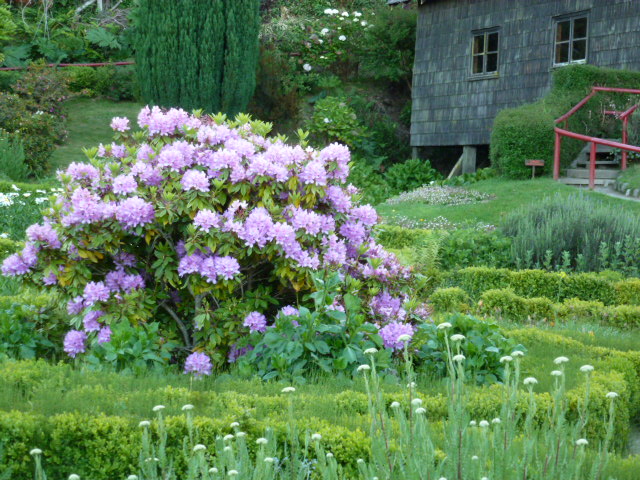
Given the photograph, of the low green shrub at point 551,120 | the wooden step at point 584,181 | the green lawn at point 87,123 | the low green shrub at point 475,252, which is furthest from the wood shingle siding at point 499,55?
the low green shrub at point 475,252

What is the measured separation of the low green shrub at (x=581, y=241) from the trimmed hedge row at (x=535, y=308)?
5.39ft

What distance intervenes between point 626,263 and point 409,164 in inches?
430

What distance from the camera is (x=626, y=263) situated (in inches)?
353

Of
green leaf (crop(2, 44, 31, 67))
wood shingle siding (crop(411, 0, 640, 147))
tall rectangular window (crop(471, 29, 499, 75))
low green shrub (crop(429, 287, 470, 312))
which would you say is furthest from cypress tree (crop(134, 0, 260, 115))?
low green shrub (crop(429, 287, 470, 312))

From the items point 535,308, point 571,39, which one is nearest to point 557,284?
point 535,308

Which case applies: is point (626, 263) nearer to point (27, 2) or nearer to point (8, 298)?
point (8, 298)

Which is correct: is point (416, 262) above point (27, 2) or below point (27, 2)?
below

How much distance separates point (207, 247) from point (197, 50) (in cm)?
1453

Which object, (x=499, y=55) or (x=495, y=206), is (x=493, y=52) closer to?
(x=499, y=55)

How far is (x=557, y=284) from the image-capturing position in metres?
7.97

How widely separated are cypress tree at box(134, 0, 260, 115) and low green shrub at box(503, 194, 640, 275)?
10575mm

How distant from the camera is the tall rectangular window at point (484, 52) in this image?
18.8 m

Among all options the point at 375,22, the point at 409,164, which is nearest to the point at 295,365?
the point at 409,164

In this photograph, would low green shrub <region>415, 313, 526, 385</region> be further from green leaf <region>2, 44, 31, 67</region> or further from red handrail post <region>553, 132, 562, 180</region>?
green leaf <region>2, 44, 31, 67</region>
